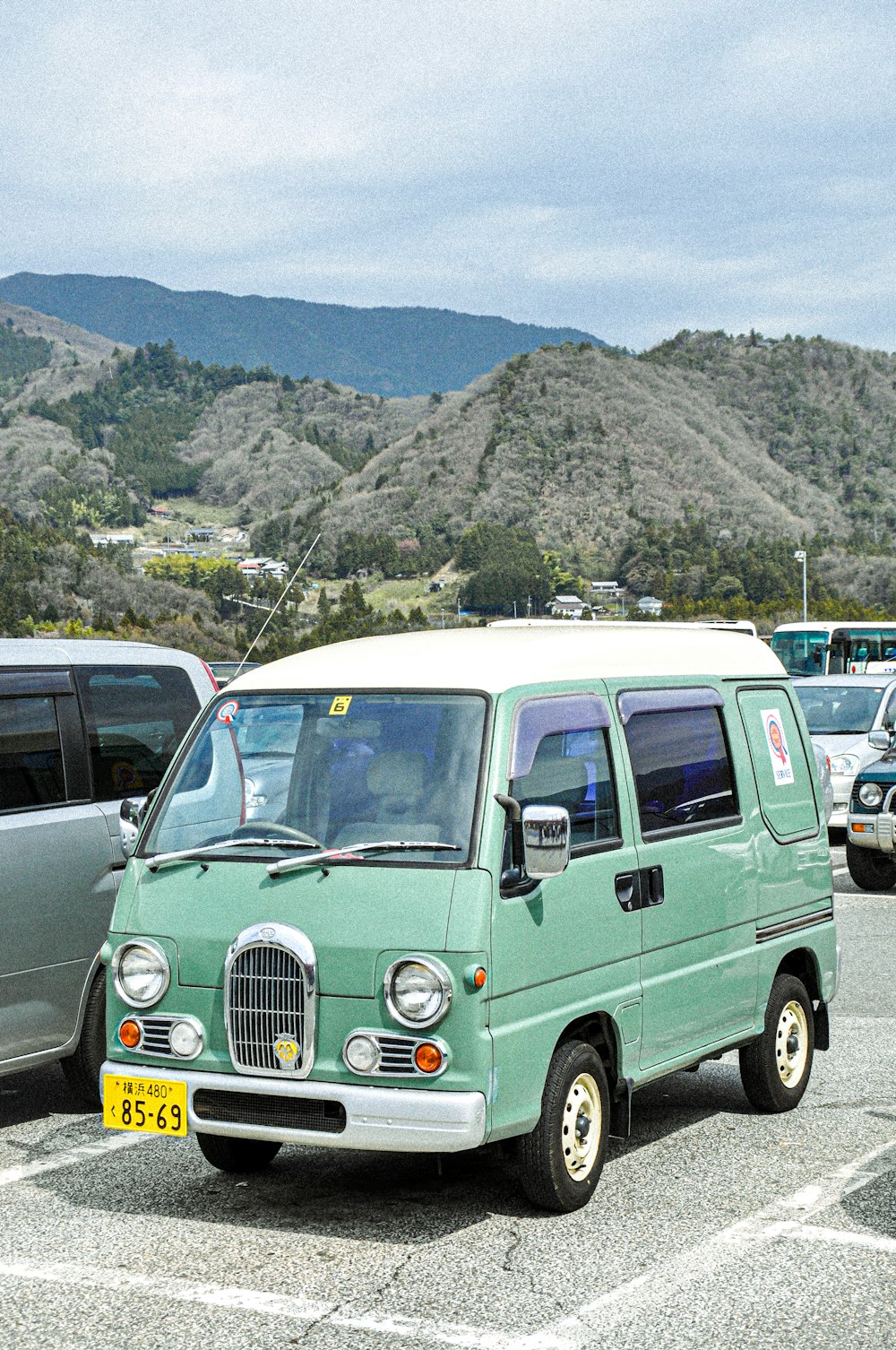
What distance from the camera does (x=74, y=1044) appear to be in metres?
7.28

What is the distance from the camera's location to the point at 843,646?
47219 mm

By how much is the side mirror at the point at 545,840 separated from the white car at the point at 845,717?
44.7 feet

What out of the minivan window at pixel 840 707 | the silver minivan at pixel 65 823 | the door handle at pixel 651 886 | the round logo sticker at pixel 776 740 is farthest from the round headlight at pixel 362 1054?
the minivan window at pixel 840 707

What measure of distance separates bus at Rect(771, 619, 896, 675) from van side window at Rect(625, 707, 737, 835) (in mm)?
40855

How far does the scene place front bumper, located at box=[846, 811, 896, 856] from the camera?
1457 centimetres

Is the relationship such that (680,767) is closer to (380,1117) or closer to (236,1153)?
(380,1117)

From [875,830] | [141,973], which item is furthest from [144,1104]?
[875,830]

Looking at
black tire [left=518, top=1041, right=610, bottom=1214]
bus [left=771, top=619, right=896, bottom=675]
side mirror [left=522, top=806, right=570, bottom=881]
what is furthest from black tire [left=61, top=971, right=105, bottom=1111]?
bus [left=771, top=619, right=896, bottom=675]

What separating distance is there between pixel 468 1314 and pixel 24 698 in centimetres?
357

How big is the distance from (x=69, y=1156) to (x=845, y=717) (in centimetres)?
1502

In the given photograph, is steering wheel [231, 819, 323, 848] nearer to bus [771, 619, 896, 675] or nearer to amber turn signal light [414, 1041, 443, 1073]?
amber turn signal light [414, 1041, 443, 1073]

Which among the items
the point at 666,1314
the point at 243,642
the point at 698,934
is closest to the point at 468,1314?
the point at 666,1314

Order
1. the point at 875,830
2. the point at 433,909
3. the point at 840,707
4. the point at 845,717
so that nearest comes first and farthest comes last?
the point at 433,909 → the point at 875,830 → the point at 845,717 → the point at 840,707

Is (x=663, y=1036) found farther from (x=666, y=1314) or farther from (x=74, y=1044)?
(x=74, y=1044)
